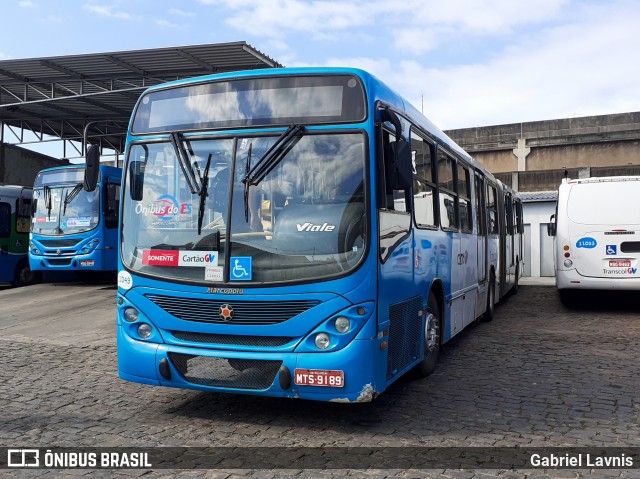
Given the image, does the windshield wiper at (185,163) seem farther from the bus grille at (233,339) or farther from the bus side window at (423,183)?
the bus side window at (423,183)

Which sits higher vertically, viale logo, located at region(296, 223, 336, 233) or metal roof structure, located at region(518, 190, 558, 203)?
metal roof structure, located at region(518, 190, 558, 203)

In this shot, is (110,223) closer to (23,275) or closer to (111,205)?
(111,205)

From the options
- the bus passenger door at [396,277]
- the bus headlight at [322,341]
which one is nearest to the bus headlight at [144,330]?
the bus headlight at [322,341]

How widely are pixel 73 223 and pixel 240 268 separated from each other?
13.1m

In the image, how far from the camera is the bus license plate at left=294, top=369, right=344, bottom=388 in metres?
4.97

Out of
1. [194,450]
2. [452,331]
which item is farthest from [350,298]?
[452,331]

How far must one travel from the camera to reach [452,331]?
8.21m

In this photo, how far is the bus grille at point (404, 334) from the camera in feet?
18.4

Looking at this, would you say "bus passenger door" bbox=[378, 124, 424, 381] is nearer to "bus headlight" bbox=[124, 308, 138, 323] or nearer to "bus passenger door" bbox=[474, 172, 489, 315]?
A: "bus headlight" bbox=[124, 308, 138, 323]

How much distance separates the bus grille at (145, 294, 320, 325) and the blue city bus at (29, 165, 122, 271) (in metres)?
12.1

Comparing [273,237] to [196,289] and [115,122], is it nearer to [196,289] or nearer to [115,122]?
[196,289]

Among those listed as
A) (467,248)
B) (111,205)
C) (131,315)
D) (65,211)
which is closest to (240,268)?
(131,315)

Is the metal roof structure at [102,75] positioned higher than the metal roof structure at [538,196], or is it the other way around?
the metal roof structure at [102,75]

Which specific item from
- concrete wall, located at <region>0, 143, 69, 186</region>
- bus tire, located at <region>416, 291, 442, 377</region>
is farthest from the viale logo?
concrete wall, located at <region>0, 143, 69, 186</region>
